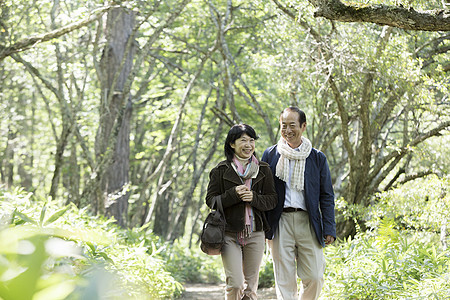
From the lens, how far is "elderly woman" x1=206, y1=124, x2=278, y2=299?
16.3 ft

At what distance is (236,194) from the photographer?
4.98 metres

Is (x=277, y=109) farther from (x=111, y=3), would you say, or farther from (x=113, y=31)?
(x=111, y=3)

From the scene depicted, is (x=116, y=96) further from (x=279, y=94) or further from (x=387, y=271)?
(x=387, y=271)

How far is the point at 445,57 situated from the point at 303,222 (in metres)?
6.57

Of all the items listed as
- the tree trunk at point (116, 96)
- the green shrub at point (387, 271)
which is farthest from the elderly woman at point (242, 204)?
the tree trunk at point (116, 96)

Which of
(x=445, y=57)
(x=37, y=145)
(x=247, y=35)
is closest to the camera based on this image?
(x=445, y=57)

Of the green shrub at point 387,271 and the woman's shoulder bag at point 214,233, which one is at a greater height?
the woman's shoulder bag at point 214,233

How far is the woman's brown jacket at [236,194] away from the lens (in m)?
4.99

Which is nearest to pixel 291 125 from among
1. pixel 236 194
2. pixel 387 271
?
pixel 236 194

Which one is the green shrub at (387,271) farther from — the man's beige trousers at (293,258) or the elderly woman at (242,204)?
the elderly woman at (242,204)

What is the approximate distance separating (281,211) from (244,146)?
2.26 ft

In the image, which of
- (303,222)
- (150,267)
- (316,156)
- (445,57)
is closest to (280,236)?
(303,222)

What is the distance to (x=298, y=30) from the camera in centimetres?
1028

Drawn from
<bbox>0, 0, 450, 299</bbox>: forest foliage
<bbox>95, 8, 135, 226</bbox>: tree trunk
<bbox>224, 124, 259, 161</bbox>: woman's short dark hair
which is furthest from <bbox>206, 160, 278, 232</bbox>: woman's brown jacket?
<bbox>95, 8, 135, 226</bbox>: tree trunk
